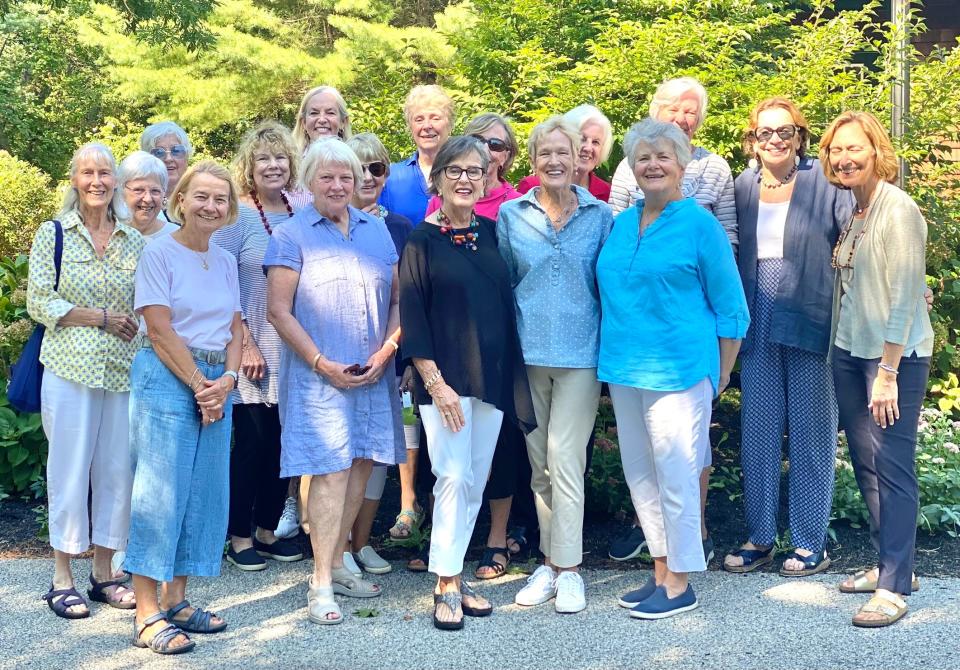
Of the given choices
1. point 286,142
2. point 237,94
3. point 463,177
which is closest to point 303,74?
point 237,94

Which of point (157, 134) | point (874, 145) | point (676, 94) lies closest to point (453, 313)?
point (676, 94)

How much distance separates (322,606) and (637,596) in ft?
4.75

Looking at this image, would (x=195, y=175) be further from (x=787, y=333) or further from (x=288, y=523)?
(x=787, y=333)

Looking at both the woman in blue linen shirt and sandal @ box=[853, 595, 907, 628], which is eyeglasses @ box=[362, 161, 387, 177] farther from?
sandal @ box=[853, 595, 907, 628]

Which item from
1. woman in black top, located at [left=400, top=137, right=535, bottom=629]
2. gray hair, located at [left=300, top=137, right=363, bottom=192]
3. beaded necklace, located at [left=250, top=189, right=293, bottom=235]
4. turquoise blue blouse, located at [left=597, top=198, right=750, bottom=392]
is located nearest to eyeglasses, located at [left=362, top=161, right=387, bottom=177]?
beaded necklace, located at [left=250, top=189, right=293, bottom=235]

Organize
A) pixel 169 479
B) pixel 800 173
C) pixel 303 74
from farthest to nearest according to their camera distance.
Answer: pixel 303 74 → pixel 800 173 → pixel 169 479

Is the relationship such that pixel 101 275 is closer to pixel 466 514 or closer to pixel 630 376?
pixel 466 514

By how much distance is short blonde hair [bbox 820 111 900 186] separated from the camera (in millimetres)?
4840

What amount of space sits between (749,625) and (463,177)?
2.32 m

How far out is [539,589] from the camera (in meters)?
5.18

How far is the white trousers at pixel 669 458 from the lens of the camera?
16.1 ft

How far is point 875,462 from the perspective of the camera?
16.2 ft

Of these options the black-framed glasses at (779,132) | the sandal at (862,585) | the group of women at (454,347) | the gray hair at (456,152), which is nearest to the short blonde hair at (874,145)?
the group of women at (454,347)

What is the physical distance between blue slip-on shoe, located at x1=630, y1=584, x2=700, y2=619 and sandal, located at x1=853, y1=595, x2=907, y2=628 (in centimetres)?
72
